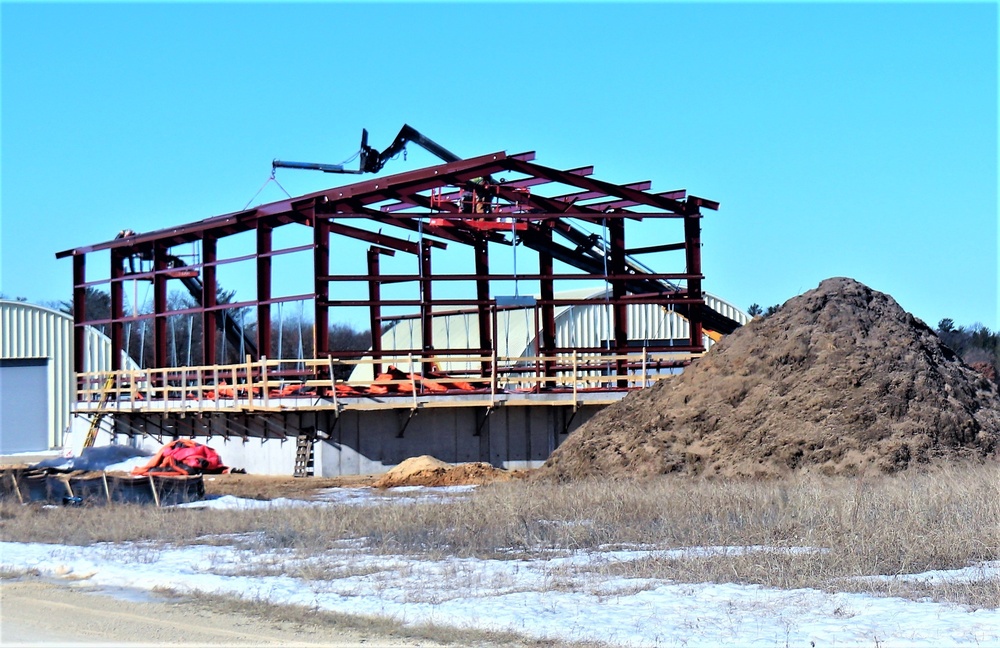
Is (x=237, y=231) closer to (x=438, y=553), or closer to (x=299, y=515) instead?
(x=299, y=515)

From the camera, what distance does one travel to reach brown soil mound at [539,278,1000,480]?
20.9 metres

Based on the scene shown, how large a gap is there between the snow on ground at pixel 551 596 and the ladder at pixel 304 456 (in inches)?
545

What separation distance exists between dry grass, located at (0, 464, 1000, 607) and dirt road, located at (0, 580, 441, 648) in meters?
1.96

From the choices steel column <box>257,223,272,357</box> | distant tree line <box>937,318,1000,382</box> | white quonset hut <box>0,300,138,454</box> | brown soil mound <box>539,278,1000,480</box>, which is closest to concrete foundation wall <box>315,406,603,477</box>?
brown soil mound <box>539,278,1000,480</box>

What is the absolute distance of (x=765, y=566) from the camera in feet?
38.0

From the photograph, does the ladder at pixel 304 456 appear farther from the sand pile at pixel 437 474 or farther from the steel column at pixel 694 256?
the steel column at pixel 694 256

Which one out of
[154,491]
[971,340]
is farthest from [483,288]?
→ [971,340]

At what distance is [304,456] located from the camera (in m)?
28.7

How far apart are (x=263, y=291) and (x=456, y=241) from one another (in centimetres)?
695

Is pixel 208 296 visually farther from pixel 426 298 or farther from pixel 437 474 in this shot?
pixel 437 474

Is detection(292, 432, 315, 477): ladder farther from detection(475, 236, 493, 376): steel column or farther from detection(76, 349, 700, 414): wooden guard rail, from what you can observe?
detection(475, 236, 493, 376): steel column

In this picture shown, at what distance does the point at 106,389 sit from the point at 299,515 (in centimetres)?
2293

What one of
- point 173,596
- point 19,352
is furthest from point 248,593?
point 19,352

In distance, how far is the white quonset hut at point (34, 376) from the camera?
44969 millimetres
